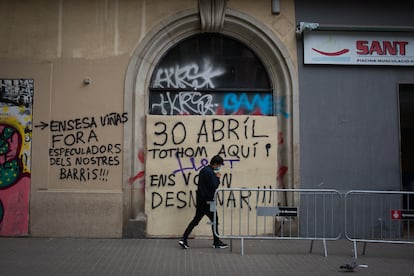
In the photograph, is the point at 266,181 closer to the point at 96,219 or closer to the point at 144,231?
the point at 144,231

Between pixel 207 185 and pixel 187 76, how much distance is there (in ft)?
8.91

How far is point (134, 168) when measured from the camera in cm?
916

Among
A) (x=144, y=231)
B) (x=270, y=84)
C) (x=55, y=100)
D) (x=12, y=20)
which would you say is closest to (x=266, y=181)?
(x=270, y=84)

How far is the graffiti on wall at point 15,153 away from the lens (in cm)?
893

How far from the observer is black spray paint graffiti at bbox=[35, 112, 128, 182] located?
29.8ft

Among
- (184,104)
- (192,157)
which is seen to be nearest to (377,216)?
(192,157)

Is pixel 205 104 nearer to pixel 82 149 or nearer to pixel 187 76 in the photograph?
pixel 187 76

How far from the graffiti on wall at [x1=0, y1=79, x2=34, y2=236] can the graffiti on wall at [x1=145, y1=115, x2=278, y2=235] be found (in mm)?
2445

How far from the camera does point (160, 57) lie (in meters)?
9.58

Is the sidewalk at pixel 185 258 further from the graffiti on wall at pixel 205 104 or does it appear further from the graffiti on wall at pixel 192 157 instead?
the graffiti on wall at pixel 205 104

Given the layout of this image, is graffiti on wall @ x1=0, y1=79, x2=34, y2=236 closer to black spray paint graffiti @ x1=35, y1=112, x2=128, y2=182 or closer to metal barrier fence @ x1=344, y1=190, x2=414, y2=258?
black spray paint graffiti @ x1=35, y1=112, x2=128, y2=182

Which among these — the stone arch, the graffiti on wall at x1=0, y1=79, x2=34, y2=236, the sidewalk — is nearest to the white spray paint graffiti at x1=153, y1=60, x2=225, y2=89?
the stone arch

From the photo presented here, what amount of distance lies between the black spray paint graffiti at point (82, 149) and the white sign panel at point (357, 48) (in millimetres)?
4234

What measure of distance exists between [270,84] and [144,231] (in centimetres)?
411
